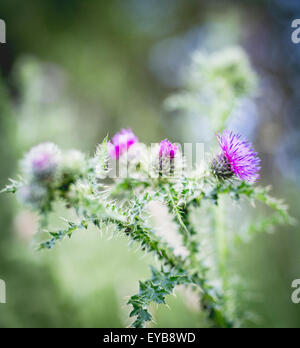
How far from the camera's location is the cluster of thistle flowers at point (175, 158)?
1665 millimetres

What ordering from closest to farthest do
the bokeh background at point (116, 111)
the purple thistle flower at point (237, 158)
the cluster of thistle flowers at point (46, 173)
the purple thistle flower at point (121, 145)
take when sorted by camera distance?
the cluster of thistle flowers at point (46, 173) < the purple thistle flower at point (237, 158) < the purple thistle flower at point (121, 145) < the bokeh background at point (116, 111)

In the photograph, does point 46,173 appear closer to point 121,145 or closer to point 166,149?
point 121,145

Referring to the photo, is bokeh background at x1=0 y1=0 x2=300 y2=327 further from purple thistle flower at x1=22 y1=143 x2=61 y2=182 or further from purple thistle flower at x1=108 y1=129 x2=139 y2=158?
purple thistle flower at x1=22 y1=143 x2=61 y2=182

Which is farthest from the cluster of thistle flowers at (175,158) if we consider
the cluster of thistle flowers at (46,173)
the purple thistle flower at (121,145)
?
the cluster of thistle flowers at (46,173)

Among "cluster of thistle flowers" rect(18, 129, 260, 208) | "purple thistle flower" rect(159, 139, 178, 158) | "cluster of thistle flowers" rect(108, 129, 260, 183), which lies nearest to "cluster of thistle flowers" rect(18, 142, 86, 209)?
"cluster of thistle flowers" rect(18, 129, 260, 208)

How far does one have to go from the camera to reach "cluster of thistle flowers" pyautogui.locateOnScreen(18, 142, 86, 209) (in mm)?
1348

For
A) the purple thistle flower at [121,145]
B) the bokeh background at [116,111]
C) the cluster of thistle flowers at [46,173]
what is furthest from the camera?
the bokeh background at [116,111]

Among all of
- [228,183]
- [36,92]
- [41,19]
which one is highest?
[41,19]

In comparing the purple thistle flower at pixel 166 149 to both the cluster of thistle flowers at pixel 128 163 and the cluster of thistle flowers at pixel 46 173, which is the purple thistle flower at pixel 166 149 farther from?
the cluster of thistle flowers at pixel 46 173
